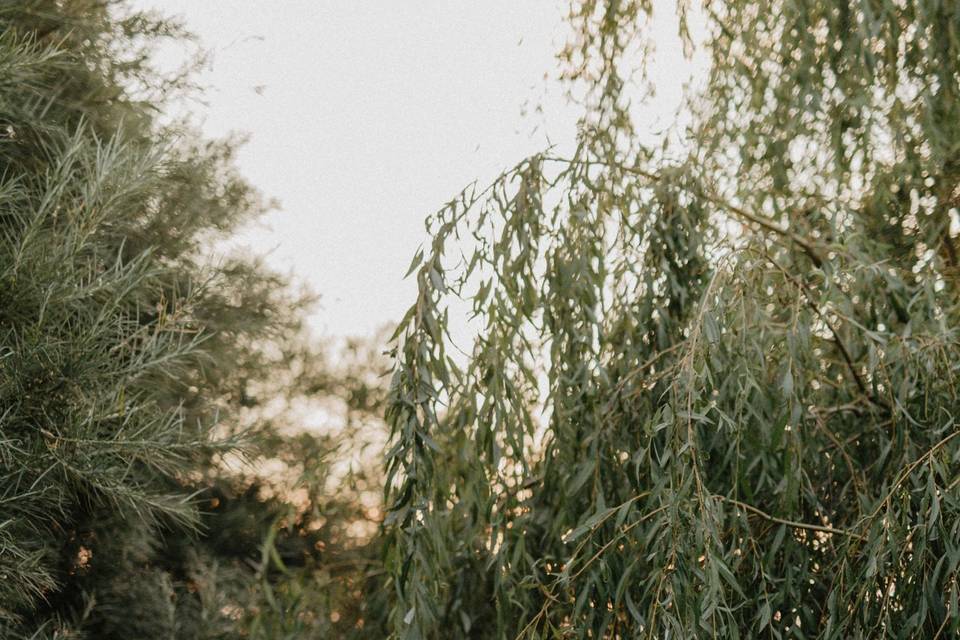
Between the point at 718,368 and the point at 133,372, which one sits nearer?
the point at 718,368

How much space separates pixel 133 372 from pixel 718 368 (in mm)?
2121

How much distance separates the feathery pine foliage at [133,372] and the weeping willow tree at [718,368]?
0.34 meters

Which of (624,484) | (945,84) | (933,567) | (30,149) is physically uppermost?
(30,149)

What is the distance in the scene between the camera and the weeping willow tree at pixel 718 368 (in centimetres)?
176

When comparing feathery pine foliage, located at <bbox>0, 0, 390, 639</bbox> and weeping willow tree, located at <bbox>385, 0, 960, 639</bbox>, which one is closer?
weeping willow tree, located at <bbox>385, 0, 960, 639</bbox>

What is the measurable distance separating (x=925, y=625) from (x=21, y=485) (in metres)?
2.50

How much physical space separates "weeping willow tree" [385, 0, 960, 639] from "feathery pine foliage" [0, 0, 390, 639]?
340 mm

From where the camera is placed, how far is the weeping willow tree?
5.78ft

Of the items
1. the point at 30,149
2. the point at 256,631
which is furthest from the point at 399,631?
the point at 30,149

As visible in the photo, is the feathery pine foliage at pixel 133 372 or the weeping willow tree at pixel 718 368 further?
the feathery pine foliage at pixel 133 372

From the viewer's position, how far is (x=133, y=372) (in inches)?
132

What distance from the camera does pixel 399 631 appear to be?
184 centimetres

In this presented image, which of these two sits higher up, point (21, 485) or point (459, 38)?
point (459, 38)

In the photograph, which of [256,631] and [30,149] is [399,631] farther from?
[30,149]
